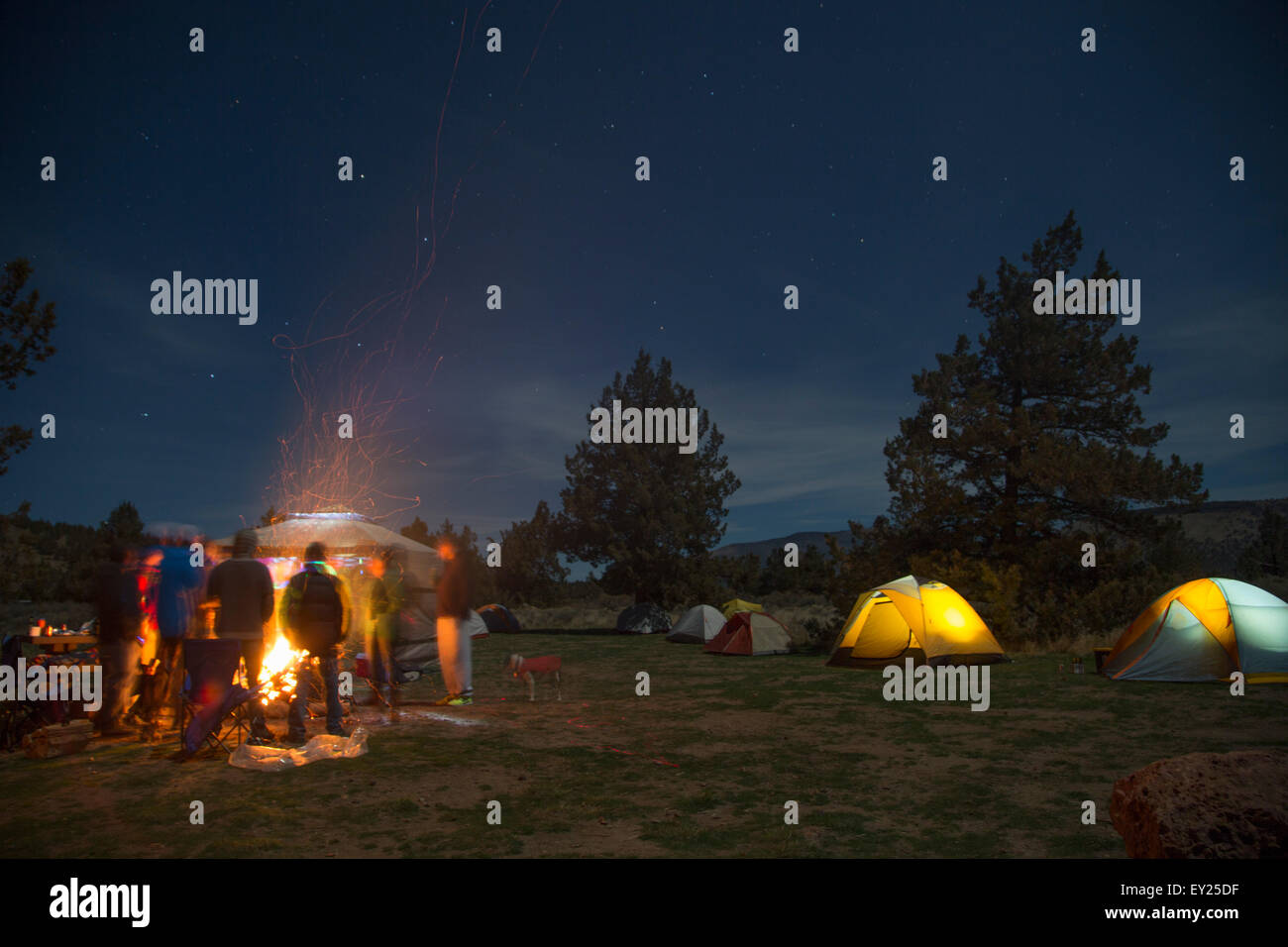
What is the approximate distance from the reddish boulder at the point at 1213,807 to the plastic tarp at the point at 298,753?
7123 mm

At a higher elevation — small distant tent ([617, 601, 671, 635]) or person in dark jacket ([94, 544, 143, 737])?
person in dark jacket ([94, 544, 143, 737])

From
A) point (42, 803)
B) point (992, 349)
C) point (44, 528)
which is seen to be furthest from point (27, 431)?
point (44, 528)

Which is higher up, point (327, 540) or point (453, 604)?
point (327, 540)

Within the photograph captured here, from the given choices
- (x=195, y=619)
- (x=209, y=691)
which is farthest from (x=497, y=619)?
(x=209, y=691)

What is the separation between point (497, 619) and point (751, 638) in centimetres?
1375

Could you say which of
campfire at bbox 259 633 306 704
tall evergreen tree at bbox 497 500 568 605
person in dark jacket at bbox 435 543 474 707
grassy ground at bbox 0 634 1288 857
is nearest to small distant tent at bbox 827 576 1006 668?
grassy ground at bbox 0 634 1288 857

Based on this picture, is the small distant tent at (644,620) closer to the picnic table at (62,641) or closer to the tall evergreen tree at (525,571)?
the tall evergreen tree at (525,571)

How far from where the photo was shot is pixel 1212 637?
42.4 feet

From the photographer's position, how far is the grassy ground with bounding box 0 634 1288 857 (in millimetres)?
5355

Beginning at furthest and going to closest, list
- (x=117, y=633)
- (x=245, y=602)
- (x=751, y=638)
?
1. (x=751, y=638)
2. (x=117, y=633)
3. (x=245, y=602)

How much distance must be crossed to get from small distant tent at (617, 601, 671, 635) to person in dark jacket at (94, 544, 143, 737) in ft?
70.3

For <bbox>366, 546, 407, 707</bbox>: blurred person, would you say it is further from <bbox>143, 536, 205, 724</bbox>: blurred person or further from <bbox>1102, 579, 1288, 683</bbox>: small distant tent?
<bbox>1102, 579, 1288, 683</bbox>: small distant tent

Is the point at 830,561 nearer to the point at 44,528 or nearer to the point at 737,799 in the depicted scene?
the point at 737,799

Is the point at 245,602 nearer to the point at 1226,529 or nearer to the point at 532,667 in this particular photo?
the point at 532,667
